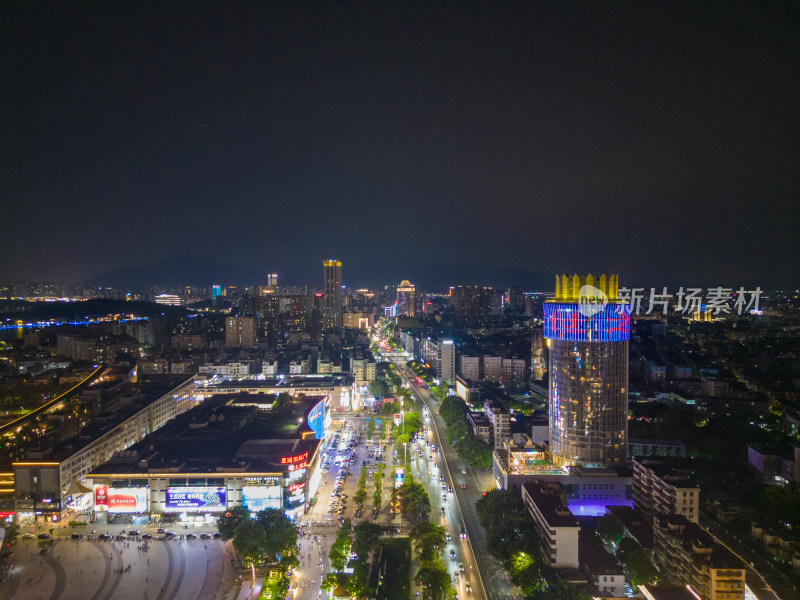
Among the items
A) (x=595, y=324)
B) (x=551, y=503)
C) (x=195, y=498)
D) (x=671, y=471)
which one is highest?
(x=595, y=324)

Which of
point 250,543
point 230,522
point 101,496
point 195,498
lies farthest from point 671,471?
point 101,496

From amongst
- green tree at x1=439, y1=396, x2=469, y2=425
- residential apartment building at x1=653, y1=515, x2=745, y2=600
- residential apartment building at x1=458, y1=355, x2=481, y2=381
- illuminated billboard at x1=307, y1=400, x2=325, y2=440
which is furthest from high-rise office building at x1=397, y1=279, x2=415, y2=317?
residential apartment building at x1=653, y1=515, x2=745, y2=600

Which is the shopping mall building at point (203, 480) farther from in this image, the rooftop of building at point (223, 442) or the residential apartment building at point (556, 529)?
the residential apartment building at point (556, 529)

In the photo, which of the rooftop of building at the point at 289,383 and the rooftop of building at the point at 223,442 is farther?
the rooftop of building at the point at 289,383

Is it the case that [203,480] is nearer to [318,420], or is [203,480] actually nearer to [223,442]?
[223,442]

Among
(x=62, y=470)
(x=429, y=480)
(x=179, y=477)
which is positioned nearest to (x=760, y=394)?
(x=429, y=480)

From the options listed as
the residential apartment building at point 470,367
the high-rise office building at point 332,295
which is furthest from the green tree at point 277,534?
the high-rise office building at point 332,295

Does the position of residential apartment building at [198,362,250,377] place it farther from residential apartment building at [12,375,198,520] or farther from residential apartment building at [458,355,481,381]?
residential apartment building at [458,355,481,381]
